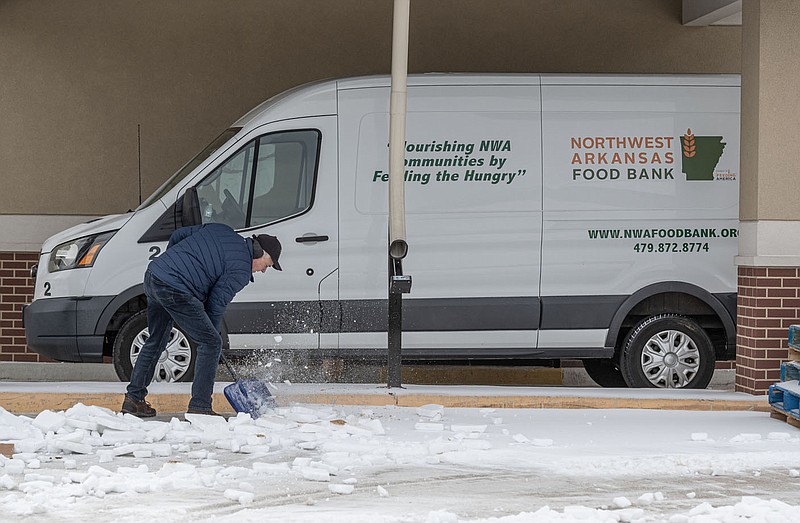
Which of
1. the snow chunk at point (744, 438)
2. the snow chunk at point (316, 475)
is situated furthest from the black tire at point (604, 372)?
the snow chunk at point (316, 475)

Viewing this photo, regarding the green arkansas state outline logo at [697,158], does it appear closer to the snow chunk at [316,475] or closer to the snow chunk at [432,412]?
the snow chunk at [432,412]

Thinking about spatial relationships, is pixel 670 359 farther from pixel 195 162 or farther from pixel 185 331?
pixel 195 162

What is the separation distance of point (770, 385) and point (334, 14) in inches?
240

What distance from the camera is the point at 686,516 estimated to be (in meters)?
6.03

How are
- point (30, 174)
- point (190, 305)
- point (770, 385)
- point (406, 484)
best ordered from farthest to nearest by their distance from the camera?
point (30, 174) < point (770, 385) < point (190, 305) < point (406, 484)

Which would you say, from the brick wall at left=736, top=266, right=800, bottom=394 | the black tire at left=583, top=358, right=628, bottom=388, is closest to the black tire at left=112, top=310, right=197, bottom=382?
the black tire at left=583, top=358, right=628, bottom=388

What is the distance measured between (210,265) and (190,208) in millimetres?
1742

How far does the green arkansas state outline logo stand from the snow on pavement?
220 centimetres

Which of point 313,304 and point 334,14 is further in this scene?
point 334,14

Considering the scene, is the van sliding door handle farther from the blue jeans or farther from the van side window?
the blue jeans

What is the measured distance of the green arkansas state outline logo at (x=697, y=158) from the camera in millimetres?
10531

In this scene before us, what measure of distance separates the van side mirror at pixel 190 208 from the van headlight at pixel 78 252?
2.21 feet

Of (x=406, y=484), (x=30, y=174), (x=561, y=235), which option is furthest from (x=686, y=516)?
(x=30, y=174)

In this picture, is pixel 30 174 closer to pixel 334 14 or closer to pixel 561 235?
pixel 334 14
